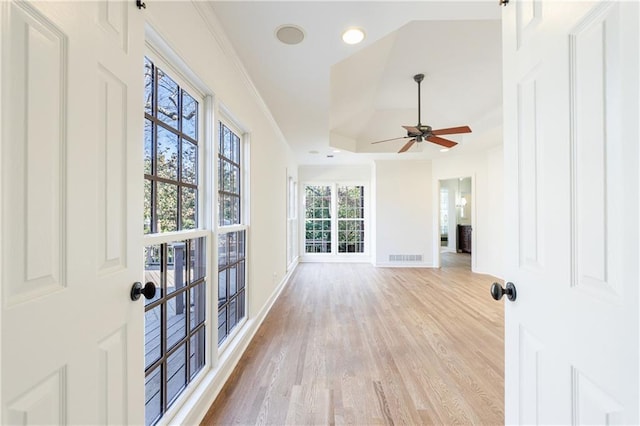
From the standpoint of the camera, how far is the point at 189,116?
5.74 ft

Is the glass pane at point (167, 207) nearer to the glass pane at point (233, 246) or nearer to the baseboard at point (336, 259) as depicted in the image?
the glass pane at point (233, 246)

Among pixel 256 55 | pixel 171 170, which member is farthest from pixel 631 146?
pixel 256 55

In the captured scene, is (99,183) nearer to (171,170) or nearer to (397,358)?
(171,170)

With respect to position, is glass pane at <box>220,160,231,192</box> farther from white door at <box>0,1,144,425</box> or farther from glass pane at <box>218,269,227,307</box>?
white door at <box>0,1,144,425</box>

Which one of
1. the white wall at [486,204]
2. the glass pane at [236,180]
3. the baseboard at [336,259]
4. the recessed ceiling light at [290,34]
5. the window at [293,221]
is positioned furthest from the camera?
the baseboard at [336,259]

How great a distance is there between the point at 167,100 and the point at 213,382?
1783 millimetres

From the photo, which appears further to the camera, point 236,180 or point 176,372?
point 236,180

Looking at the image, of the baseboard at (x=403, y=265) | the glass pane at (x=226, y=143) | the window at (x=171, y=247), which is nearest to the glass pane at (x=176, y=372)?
the window at (x=171, y=247)

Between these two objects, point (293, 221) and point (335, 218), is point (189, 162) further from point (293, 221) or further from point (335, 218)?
point (335, 218)

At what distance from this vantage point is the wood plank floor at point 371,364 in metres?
1.73

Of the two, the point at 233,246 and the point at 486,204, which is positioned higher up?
→ the point at 486,204

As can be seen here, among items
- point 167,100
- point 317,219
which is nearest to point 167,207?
point 167,100

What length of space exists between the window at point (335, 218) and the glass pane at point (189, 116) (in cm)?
537

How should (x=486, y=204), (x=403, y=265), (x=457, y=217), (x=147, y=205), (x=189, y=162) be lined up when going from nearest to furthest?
(x=147, y=205) → (x=189, y=162) → (x=486, y=204) → (x=403, y=265) → (x=457, y=217)
